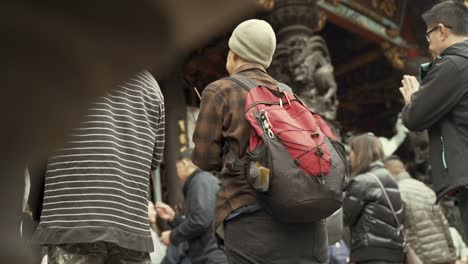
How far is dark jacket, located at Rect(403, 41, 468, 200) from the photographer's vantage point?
2.60 meters

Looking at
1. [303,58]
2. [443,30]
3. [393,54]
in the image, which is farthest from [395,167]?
[393,54]

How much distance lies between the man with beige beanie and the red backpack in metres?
0.06

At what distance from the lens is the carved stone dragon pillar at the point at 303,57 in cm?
683

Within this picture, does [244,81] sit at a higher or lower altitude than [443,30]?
higher

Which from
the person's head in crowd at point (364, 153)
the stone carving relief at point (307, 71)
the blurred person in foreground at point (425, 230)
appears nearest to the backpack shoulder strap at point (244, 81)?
the person's head in crowd at point (364, 153)

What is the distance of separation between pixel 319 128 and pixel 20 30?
1980 mm

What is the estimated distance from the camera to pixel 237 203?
2.21m

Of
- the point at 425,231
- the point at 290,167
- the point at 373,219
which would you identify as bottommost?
the point at 425,231

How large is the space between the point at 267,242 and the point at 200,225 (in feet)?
6.77

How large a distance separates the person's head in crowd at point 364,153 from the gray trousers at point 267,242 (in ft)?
7.04

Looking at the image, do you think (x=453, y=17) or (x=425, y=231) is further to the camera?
(x=425, y=231)

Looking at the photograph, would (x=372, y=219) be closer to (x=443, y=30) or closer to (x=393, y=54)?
(x=443, y=30)

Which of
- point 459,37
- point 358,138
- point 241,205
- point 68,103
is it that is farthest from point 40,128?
point 358,138

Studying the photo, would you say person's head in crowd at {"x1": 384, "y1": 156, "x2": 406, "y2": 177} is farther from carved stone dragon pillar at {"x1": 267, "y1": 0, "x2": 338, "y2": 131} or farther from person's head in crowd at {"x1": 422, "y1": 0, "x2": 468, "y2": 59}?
person's head in crowd at {"x1": 422, "y1": 0, "x2": 468, "y2": 59}
